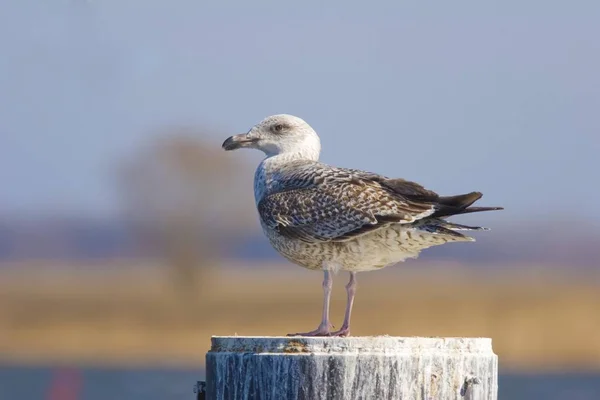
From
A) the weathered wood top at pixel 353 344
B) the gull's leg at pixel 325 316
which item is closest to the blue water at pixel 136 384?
the gull's leg at pixel 325 316

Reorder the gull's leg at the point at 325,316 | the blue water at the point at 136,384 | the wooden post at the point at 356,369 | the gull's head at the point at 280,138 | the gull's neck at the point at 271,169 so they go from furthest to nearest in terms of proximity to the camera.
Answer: the blue water at the point at 136,384
the gull's head at the point at 280,138
the gull's neck at the point at 271,169
the gull's leg at the point at 325,316
the wooden post at the point at 356,369

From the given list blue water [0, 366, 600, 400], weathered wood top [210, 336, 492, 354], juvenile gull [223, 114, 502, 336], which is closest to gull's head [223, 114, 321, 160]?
juvenile gull [223, 114, 502, 336]

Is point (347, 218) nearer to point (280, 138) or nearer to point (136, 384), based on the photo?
point (280, 138)

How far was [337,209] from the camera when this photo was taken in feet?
25.0

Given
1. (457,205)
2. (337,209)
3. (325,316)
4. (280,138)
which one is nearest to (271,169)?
(280,138)

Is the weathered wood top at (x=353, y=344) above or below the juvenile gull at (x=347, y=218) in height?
below

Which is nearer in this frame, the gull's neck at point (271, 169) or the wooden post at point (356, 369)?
the wooden post at point (356, 369)

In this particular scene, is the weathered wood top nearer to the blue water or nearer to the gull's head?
the gull's head

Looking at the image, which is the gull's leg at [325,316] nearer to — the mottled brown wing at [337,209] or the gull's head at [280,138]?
the mottled brown wing at [337,209]

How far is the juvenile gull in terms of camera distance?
7180 mm

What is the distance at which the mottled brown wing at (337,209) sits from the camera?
288 inches

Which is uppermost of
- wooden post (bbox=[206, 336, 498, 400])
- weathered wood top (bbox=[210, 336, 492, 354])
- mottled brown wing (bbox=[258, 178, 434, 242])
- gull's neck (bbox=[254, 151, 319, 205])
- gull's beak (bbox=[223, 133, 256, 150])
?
gull's beak (bbox=[223, 133, 256, 150])

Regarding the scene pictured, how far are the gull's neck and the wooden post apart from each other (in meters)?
2.72

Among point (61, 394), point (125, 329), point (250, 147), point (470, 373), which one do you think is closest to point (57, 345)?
point (125, 329)
